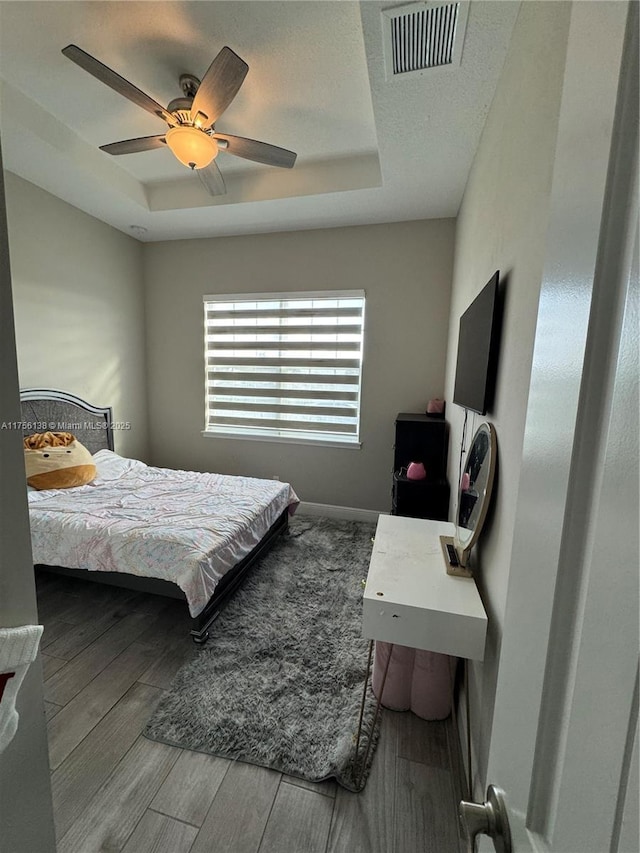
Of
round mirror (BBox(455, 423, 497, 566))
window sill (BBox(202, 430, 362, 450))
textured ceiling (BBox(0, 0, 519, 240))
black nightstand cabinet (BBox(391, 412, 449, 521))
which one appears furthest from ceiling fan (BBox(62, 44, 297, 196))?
window sill (BBox(202, 430, 362, 450))

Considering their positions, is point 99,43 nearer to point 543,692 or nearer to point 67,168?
point 67,168

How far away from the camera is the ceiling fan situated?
156 centimetres

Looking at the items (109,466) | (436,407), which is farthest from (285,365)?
(109,466)

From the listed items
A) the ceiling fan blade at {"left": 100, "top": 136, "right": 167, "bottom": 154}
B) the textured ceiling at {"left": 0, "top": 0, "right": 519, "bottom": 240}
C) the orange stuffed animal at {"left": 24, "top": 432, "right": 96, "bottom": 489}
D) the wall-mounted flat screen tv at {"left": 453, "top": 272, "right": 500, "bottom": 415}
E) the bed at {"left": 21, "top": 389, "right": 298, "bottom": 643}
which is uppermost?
the textured ceiling at {"left": 0, "top": 0, "right": 519, "bottom": 240}

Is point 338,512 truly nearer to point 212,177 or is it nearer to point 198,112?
point 212,177

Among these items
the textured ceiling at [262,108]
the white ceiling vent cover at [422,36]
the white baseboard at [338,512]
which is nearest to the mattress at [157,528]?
the white baseboard at [338,512]

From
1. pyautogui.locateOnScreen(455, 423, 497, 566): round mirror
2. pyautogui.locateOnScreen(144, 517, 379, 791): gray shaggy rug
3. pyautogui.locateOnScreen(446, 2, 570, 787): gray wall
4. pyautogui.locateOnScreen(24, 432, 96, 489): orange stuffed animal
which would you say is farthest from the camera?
pyautogui.locateOnScreen(24, 432, 96, 489): orange stuffed animal

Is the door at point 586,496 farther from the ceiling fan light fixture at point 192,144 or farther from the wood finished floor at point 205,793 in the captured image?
the ceiling fan light fixture at point 192,144

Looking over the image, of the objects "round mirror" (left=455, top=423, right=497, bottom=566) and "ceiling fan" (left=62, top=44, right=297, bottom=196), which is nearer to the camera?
"round mirror" (left=455, top=423, right=497, bottom=566)

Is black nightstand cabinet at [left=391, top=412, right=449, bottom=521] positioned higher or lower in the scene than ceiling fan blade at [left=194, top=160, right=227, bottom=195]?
lower

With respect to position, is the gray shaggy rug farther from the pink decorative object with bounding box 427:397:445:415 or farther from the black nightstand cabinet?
the pink decorative object with bounding box 427:397:445:415

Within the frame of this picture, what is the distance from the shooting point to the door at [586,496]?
0.29m

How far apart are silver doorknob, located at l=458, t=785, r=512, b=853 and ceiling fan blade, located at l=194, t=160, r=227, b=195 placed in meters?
2.84

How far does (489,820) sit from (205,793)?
123 centimetres
